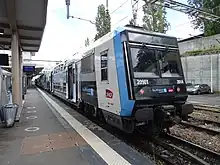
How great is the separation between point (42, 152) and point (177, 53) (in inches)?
187

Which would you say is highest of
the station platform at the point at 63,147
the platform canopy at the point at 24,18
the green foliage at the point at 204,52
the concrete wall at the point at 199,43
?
the concrete wall at the point at 199,43

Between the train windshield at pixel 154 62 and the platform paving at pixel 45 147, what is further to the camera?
the train windshield at pixel 154 62

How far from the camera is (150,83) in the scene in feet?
23.7

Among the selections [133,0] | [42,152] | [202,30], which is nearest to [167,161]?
[42,152]

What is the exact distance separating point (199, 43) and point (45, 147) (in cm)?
3540

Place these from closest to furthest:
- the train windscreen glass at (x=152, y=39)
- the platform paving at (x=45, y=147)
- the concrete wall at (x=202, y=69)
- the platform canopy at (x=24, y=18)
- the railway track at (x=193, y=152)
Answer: the platform paving at (x=45, y=147) < the railway track at (x=193, y=152) < the train windscreen glass at (x=152, y=39) < the platform canopy at (x=24, y=18) < the concrete wall at (x=202, y=69)

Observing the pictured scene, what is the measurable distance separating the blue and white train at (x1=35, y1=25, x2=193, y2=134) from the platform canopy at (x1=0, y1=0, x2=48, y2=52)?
3.06m

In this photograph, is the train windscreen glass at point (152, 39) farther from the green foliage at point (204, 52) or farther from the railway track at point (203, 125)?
the green foliage at point (204, 52)

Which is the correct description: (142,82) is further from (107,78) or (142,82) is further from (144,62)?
(107,78)

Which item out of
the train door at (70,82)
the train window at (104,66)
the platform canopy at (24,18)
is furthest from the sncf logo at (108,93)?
the train door at (70,82)

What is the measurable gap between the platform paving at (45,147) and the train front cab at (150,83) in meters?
1.53

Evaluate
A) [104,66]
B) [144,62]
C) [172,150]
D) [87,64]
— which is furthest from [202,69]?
[172,150]

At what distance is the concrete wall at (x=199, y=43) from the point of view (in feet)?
119

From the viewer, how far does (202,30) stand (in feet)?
166
